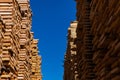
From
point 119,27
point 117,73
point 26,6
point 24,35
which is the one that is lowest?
point 117,73

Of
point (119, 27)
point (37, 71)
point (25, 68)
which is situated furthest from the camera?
point (37, 71)

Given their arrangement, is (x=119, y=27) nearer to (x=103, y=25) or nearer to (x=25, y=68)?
(x=103, y=25)

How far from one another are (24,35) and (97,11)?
29.4 feet

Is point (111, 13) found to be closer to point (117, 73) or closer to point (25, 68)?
point (117, 73)

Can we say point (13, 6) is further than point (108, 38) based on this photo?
Yes

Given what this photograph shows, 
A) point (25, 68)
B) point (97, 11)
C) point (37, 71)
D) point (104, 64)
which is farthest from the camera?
point (37, 71)

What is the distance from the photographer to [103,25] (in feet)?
23.0

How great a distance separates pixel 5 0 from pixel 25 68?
4.33 m

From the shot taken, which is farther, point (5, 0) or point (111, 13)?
point (5, 0)

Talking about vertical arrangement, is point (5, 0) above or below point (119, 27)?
above

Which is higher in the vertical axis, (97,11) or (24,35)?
(24,35)

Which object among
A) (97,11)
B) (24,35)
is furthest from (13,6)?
(97,11)

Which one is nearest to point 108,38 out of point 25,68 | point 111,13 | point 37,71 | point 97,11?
point 111,13

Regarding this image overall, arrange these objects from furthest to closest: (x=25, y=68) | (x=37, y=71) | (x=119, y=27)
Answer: (x=37, y=71) → (x=25, y=68) → (x=119, y=27)
